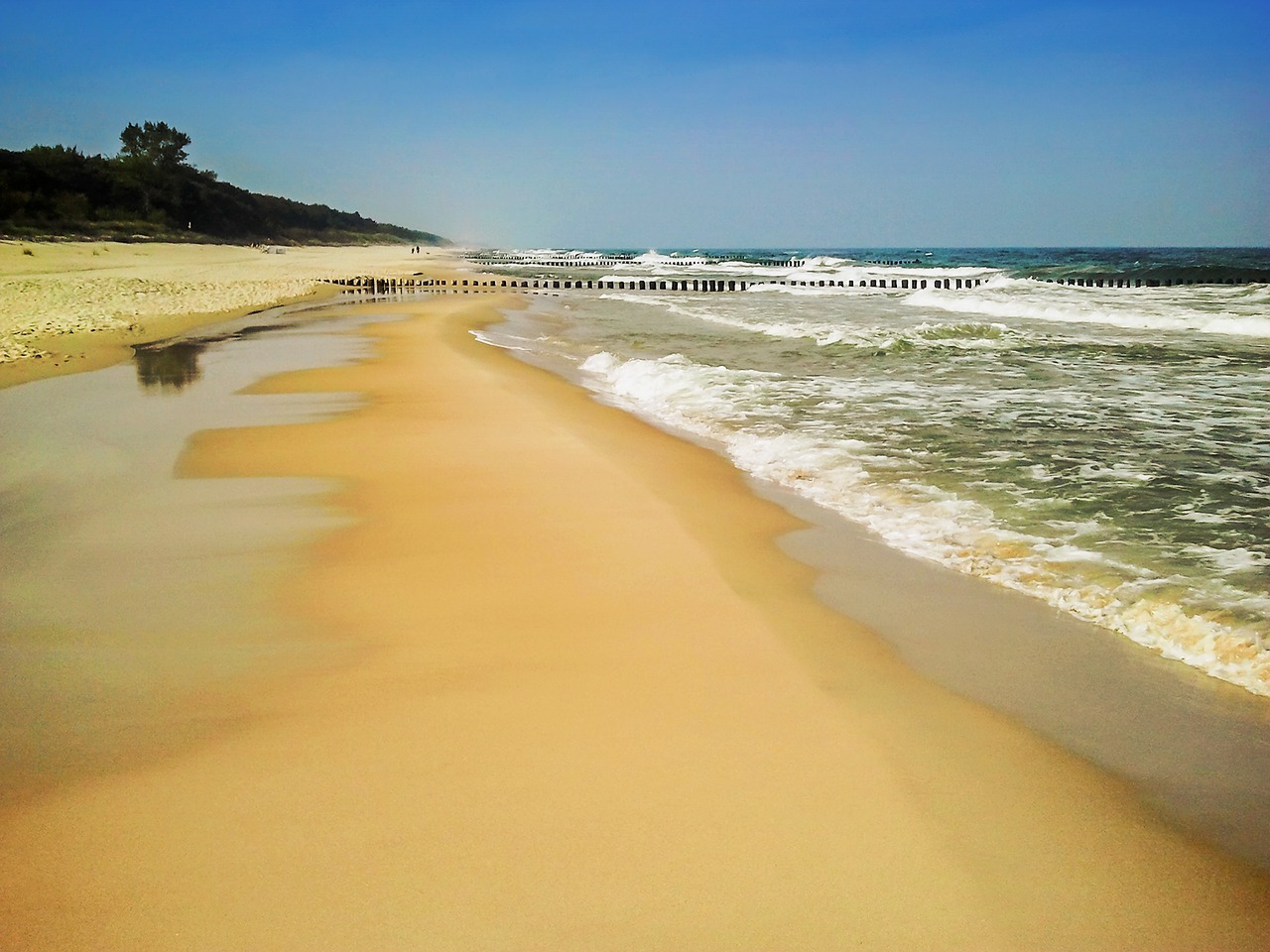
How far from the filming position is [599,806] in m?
2.35

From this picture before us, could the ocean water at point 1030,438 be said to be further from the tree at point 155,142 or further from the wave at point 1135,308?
the tree at point 155,142

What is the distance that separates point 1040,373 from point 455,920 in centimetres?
1140

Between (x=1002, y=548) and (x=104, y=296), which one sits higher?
(x=104, y=296)

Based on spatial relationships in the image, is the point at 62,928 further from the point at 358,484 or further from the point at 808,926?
the point at 358,484

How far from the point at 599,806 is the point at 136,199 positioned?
259 ft

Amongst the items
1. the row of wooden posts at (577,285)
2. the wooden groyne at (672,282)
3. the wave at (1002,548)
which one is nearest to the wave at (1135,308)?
the wooden groyne at (672,282)

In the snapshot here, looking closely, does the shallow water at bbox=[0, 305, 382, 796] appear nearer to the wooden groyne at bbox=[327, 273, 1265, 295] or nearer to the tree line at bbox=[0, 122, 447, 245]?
the wooden groyne at bbox=[327, 273, 1265, 295]

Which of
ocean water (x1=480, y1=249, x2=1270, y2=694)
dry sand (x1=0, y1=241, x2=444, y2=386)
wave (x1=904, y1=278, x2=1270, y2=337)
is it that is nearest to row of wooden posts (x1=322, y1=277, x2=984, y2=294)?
dry sand (x1=0, y1=241, x2=444, y2=386)

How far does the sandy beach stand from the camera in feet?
6.41

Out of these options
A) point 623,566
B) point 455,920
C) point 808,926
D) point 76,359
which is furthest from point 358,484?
point 76,359

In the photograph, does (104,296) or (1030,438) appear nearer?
(1030,438)

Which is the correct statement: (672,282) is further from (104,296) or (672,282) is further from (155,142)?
(155,142)

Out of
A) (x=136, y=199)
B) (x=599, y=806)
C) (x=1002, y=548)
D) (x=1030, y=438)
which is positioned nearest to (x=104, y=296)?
(x=1030, y=438)

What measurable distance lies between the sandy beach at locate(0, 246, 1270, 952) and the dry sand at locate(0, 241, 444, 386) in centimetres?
982
